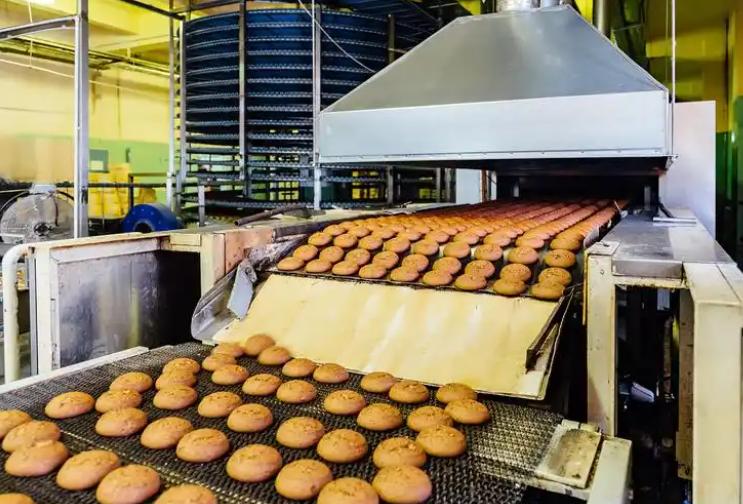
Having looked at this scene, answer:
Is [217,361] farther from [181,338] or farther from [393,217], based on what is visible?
[393,217]

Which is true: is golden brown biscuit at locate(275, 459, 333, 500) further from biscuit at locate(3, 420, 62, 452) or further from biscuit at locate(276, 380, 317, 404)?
biscuit at locate(3, 420, 62, 452)

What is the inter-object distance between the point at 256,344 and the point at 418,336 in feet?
1.78

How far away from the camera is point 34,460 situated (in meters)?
1.17

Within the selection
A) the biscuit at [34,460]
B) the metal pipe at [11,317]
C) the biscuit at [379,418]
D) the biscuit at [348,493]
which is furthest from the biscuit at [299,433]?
the metal pipe at [11,317]

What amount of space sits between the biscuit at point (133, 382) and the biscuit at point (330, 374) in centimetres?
47

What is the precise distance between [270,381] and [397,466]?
0.59m

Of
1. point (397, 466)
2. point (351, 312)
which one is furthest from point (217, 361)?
point (397, 466)

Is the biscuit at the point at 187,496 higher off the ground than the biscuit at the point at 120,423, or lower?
lower

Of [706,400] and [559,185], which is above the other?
[559,185]

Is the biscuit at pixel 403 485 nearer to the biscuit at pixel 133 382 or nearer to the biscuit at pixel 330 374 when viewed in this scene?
the biscuit at pixel 330 374

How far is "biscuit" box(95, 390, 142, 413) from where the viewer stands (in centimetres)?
147

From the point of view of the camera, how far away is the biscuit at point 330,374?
67.5 inches

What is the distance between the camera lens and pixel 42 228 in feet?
16.1

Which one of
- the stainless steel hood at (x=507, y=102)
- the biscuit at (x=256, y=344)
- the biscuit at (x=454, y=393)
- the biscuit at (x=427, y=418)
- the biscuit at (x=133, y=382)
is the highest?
the stainless steel hood at (x=507, y=102)
